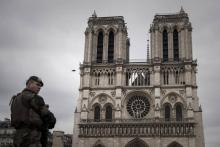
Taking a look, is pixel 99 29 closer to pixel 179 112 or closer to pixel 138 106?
pixel 138 106

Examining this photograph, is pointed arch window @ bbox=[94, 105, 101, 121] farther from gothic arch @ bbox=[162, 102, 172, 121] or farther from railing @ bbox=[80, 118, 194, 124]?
gothic arch @ bbox=[162, 102, 172, 121]

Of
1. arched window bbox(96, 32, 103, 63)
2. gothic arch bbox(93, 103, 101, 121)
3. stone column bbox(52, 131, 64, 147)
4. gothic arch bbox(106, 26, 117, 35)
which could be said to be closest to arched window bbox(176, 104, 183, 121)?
gothic arch bbox(93, 103, 101, 121)

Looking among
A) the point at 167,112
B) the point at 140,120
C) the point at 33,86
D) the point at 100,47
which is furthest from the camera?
the point at 100,47

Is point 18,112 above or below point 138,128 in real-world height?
below

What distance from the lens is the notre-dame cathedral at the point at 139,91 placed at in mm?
42312

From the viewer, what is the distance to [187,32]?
47.0 meters

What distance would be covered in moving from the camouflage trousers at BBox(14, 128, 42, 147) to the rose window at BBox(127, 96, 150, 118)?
1575 inches

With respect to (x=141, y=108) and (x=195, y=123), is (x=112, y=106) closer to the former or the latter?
(x=141, y=108)

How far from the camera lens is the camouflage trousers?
465 centimetres

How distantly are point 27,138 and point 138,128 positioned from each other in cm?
3874

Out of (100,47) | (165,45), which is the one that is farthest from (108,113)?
(165,45)

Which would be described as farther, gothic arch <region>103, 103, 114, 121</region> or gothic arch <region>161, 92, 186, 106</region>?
gothic arch <region>103, 103, 114, 121</region>

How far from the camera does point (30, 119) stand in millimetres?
4719

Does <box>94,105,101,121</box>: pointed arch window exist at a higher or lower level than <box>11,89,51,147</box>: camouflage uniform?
higher
